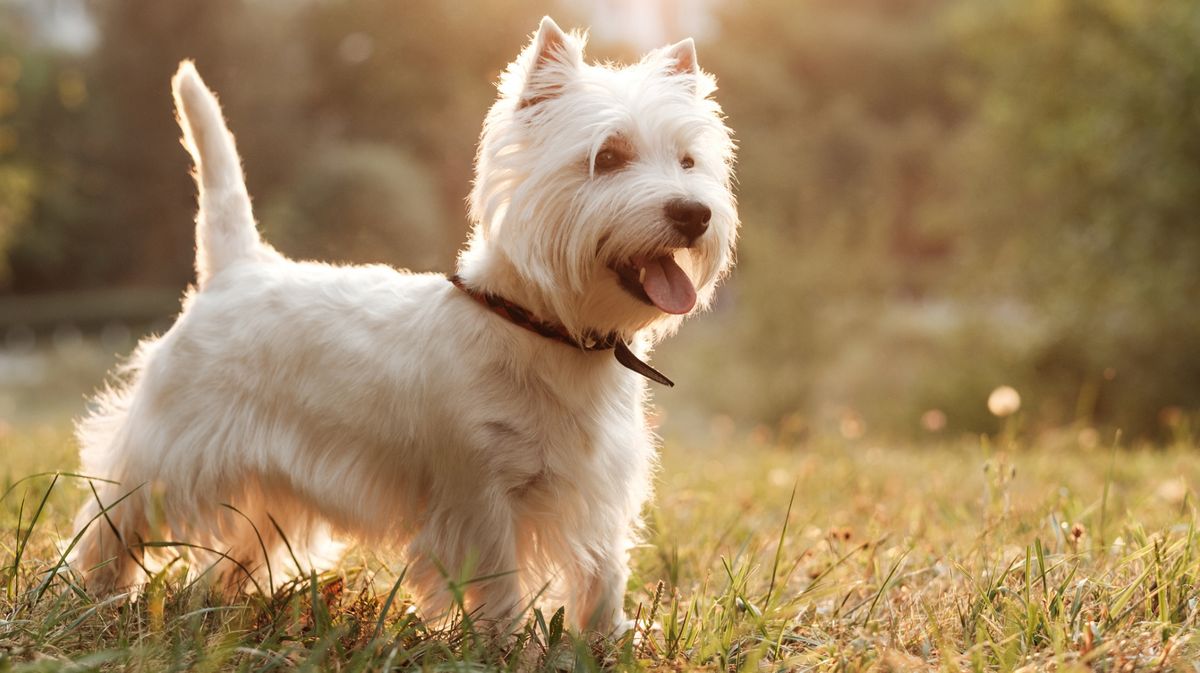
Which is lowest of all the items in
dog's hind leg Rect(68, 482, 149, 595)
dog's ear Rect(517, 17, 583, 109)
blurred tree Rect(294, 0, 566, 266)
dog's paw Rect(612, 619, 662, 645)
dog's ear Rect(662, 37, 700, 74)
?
dog's paw Rect(612, 619, 662, 645)

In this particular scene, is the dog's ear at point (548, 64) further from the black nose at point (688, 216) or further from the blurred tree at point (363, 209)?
the blurred tree at point (363, 209)

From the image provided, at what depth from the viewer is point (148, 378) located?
3.26 meters

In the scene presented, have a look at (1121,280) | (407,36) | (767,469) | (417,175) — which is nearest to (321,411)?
(767,469)

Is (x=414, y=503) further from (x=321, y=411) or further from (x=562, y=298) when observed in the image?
(x=562, y=298)

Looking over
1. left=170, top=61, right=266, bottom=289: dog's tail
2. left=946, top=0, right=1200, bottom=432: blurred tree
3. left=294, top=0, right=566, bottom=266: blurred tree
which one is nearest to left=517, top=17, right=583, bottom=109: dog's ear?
left=170, top=61, right=266, bottom=289: dog's tail

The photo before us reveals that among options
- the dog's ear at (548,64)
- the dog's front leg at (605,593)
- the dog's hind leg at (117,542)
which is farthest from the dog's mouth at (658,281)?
the dog's hind leg at (117,542)

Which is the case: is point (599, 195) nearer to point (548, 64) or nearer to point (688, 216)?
point (688, 216)

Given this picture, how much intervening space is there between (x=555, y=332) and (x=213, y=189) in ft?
5.01

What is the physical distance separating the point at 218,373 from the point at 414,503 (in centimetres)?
81

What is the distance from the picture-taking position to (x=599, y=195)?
8.41 feet

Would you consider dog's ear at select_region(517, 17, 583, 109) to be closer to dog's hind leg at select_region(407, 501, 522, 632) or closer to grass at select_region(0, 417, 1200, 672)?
dog's hind leg at select_region(407, 501, 522, 632)

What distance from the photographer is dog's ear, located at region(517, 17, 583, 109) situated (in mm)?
2775

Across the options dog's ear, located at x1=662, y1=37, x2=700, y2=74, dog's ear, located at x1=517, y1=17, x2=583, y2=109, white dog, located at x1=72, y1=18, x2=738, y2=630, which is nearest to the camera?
white dog, located at x1=72, y1=18, x2=738, y2=630

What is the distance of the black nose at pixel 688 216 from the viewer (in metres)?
2.52
